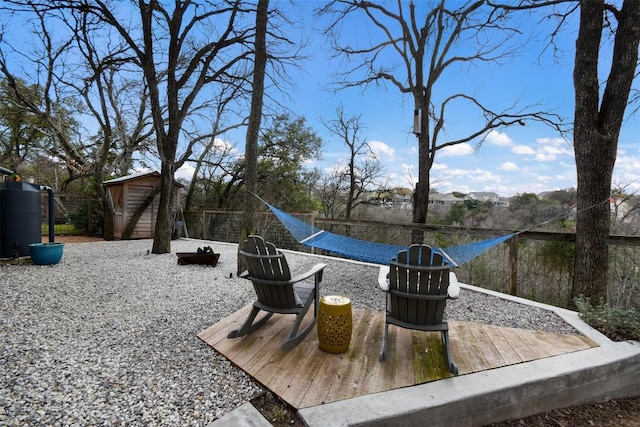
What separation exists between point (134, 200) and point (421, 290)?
8143 millimetres

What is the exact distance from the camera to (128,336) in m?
2.29

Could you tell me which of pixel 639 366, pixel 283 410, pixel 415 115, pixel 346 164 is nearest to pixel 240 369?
pixel 283 410

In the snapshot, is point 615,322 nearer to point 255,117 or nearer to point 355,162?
point 255,117

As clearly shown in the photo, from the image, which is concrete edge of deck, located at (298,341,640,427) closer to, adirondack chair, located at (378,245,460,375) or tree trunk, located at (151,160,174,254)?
adirondack chair, located at (378,245,460,375)

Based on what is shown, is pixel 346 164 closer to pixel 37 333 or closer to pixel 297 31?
pixel 297 31

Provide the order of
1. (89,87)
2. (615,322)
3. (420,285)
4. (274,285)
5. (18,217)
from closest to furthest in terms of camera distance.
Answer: (420,285), (274,285), (615,322), (18,217), (89,87)

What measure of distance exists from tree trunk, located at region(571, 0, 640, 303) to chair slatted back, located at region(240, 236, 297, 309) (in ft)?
11.1

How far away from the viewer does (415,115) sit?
7129 millimetres

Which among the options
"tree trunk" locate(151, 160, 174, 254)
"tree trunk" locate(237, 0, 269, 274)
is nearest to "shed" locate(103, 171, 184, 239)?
"tree trunk" locate(151, 160, 174, 254)

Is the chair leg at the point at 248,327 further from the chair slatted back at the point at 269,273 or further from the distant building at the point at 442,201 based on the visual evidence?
the distant building at the point at 442,201

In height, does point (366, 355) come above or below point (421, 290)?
below

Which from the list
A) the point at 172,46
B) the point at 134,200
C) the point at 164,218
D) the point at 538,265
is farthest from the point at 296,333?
the point at 134,200

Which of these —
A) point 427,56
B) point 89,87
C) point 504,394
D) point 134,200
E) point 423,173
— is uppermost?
point 427,56

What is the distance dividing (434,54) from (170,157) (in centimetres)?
666
